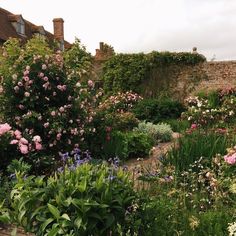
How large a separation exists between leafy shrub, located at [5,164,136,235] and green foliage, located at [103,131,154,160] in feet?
14.5

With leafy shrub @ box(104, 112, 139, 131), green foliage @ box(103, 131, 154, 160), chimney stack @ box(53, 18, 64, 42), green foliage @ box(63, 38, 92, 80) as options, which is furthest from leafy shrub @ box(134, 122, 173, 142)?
chimney stack @ box(53, 18, 64, 42)

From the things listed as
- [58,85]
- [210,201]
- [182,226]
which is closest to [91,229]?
[182,226]

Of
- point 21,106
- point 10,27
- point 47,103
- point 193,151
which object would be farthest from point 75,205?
point 10,27

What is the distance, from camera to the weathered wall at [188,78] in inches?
799

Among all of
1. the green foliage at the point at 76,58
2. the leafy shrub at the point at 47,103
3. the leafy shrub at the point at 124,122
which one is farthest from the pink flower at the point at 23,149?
the leafy shrub at the point at 124,122

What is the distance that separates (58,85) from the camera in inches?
321

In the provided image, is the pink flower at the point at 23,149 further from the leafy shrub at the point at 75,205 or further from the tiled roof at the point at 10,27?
the tiled roof at the point at 10,27

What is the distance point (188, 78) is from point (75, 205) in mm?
17406

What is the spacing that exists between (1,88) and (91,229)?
4.90 metres

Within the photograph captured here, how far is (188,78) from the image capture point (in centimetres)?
2056

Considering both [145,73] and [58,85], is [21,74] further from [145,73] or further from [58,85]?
[145,73]

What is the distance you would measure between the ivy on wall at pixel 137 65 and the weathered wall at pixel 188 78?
0.23 metres

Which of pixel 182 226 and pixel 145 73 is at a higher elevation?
pixel 145 73

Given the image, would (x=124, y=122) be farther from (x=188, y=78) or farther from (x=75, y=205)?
(x=188, y=78)
